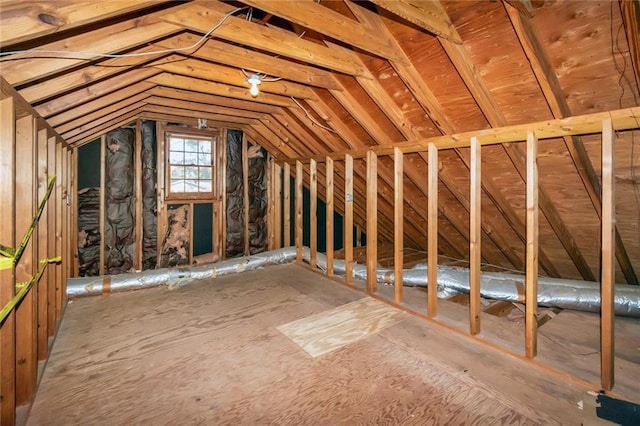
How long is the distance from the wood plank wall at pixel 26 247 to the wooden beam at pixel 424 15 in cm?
185

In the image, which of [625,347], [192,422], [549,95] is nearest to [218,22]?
[549,95]

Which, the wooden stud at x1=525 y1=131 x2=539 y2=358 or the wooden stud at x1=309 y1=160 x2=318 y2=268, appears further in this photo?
the wooden stud at x1=309 y1=160 x2=318 y2=268

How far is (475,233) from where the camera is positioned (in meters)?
2.33

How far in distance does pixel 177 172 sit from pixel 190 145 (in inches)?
18.7

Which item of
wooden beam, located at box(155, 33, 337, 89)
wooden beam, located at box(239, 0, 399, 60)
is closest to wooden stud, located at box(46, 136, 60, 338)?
wooden beam, located at box(155, 33, 337, 89)

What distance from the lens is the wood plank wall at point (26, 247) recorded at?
1.36 metres

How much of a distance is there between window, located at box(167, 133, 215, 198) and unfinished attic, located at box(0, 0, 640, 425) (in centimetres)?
50

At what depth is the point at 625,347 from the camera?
236cm

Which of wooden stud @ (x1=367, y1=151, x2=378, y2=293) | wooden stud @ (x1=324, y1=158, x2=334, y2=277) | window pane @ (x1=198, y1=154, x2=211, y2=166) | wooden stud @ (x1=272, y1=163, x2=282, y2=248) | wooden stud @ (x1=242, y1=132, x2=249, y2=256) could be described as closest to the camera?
wooden stud @ (x1=367, y1=151, x2=378, y2=293)

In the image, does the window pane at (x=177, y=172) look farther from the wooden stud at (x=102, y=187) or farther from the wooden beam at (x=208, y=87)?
the wooden beam at (x=208, y=87)

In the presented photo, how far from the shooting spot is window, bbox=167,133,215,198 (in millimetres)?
4520

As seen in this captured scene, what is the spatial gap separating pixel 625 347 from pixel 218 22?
385cm

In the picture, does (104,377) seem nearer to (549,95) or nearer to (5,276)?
(5,276)

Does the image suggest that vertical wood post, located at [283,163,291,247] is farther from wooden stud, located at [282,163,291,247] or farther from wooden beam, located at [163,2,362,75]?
wooden beam, located at [163,2,362,75]
